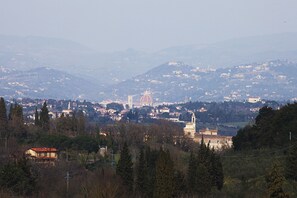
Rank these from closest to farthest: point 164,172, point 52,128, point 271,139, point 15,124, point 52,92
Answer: point 164,172 < point 271,139 < point 15,124 < point 52,128 < point 52,92

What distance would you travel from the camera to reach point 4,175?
20.5 metres

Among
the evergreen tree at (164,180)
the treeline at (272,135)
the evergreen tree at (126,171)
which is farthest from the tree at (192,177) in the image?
the treeline at (272,135)

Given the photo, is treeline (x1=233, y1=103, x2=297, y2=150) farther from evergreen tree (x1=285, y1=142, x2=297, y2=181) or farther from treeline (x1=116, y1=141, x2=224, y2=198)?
evergreen tree (x1=285, y1=142, x2=297, y2=181)

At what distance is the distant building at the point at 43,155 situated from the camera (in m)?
27.9

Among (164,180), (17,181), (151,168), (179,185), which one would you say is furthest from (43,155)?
(164,180)

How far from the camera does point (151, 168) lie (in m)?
22.1

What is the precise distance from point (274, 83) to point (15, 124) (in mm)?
164940

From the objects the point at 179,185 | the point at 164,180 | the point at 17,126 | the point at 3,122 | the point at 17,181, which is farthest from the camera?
the point at 3,122

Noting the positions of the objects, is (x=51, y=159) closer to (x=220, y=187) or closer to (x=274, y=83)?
(x=220, y=187)

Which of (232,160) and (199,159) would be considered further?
(232,160)

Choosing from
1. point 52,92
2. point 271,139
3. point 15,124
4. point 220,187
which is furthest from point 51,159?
point 52,92

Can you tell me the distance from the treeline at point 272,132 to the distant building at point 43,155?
806cm

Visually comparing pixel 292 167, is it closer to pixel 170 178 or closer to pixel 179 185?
pixel 179 185

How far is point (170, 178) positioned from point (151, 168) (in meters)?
3.86
